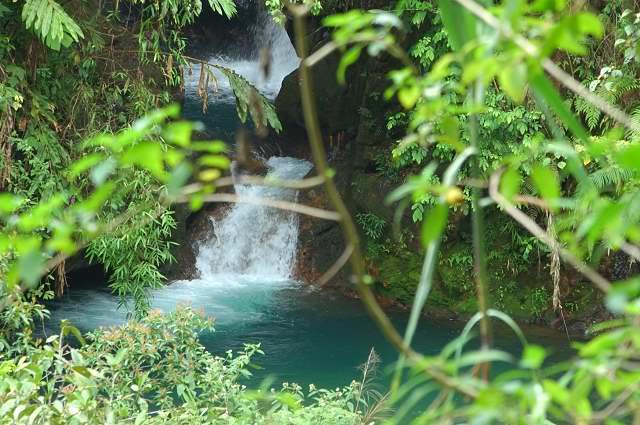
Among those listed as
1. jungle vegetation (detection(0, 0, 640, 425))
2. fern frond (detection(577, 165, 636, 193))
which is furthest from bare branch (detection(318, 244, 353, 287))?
fern frond (detection(577, 165, 636, 193))

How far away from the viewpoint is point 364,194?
31.1ft

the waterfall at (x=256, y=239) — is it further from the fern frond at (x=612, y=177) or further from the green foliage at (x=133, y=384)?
the green foliage at (x=133, y=384)

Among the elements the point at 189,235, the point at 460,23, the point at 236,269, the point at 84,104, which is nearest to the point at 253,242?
the point at 236,269

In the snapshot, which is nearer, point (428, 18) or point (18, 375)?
point (18, 375)

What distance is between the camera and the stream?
24.6 feet

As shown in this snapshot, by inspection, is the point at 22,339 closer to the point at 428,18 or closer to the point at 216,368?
the point at 216,368

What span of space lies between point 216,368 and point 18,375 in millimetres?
1080

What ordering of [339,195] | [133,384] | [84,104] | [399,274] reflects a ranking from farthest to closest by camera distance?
1. [399,274]
2. [84,104]
3. [339,195]
4. [133,384]

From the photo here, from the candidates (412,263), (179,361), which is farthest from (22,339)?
(412,263)

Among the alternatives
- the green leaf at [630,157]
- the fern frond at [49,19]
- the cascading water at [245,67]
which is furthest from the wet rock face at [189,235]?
the green leaf at [630,157]

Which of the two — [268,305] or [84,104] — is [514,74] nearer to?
[84,104]

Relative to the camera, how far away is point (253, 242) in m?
10.3

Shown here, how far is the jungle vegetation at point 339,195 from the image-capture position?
80 centimetres

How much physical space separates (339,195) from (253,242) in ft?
18.7
